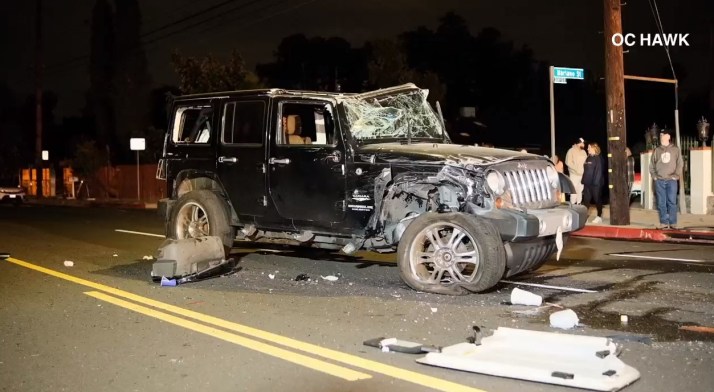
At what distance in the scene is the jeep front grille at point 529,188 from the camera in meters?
7.79

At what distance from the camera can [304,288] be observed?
8.16 metres

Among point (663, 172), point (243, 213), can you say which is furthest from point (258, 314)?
point (663, 172)

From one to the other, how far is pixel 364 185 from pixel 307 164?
31.7 inches

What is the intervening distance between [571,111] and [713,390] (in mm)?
43208

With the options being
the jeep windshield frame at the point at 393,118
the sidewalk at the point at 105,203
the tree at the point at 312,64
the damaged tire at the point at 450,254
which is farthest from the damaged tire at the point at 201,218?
the tree at the point at 312,64

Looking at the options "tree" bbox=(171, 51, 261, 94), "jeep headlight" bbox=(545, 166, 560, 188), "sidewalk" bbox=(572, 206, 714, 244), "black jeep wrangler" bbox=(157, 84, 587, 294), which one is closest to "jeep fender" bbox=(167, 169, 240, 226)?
"black jeep wrangler" bbox=(157, 84, 587, 294)

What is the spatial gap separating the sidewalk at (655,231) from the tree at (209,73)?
19.9 metres

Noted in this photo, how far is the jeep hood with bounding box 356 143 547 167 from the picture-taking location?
25.1 ft

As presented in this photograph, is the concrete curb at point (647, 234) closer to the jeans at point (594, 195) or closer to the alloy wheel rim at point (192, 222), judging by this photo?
the jeans at point (594, 195)

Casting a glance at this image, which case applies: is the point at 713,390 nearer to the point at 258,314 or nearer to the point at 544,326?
the point at 544,326

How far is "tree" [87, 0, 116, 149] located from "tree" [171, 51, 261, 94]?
1697cm

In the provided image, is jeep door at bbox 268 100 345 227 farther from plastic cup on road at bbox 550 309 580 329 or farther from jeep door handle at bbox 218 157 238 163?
plastic cup on road at bbox 550 309 580 329

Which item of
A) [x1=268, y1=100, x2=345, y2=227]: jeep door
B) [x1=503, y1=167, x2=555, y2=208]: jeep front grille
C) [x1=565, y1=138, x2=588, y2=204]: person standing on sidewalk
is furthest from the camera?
[x1=565, y1=138, x2=588, y2=204]: person standing on sidewalk

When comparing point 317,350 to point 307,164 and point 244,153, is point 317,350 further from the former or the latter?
point 244,153
